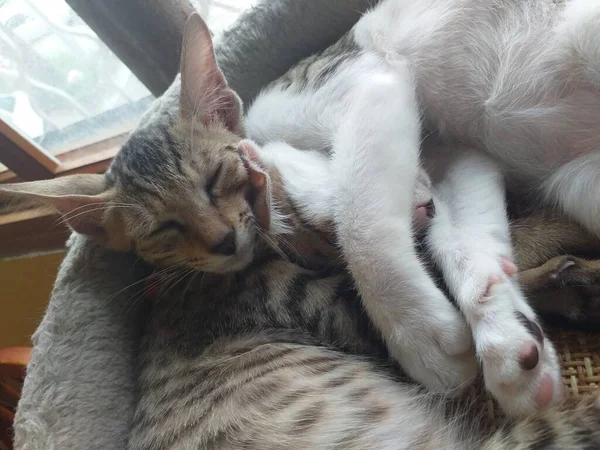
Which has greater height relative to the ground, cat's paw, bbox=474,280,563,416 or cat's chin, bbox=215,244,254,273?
cat's chin, bbox=215,244,254,273

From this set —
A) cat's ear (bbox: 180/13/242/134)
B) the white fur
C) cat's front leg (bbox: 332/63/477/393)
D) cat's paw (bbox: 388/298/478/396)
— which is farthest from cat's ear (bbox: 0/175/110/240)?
cat's paw (bbox: 388/298/478/396)

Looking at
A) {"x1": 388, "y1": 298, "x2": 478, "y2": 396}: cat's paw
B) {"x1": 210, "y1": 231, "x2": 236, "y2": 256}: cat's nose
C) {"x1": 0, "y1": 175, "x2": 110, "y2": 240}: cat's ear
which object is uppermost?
{"x1": 0, "y1": 175, "x2": 110, "y2": 240}: cat's ear

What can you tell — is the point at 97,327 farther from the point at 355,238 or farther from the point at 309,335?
the point at 355,238

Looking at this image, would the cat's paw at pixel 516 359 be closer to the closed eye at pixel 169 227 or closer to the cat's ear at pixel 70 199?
the closed eye at pixel 169 227

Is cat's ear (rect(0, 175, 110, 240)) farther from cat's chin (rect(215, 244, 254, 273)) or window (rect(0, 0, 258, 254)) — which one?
window (rect(0, 0, 258, 254))

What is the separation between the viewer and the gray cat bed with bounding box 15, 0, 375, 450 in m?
1.20

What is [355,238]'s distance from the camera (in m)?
1.06

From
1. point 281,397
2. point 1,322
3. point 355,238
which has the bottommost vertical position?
point 1,322

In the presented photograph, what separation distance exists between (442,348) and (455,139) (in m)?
0.50

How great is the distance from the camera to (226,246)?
1145 millimetres

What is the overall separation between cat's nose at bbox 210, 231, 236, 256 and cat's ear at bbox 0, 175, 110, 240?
11.3 inches

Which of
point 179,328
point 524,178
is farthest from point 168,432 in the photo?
point 524,178

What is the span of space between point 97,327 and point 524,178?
96 cm

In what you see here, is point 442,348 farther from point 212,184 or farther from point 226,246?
point 212,184
